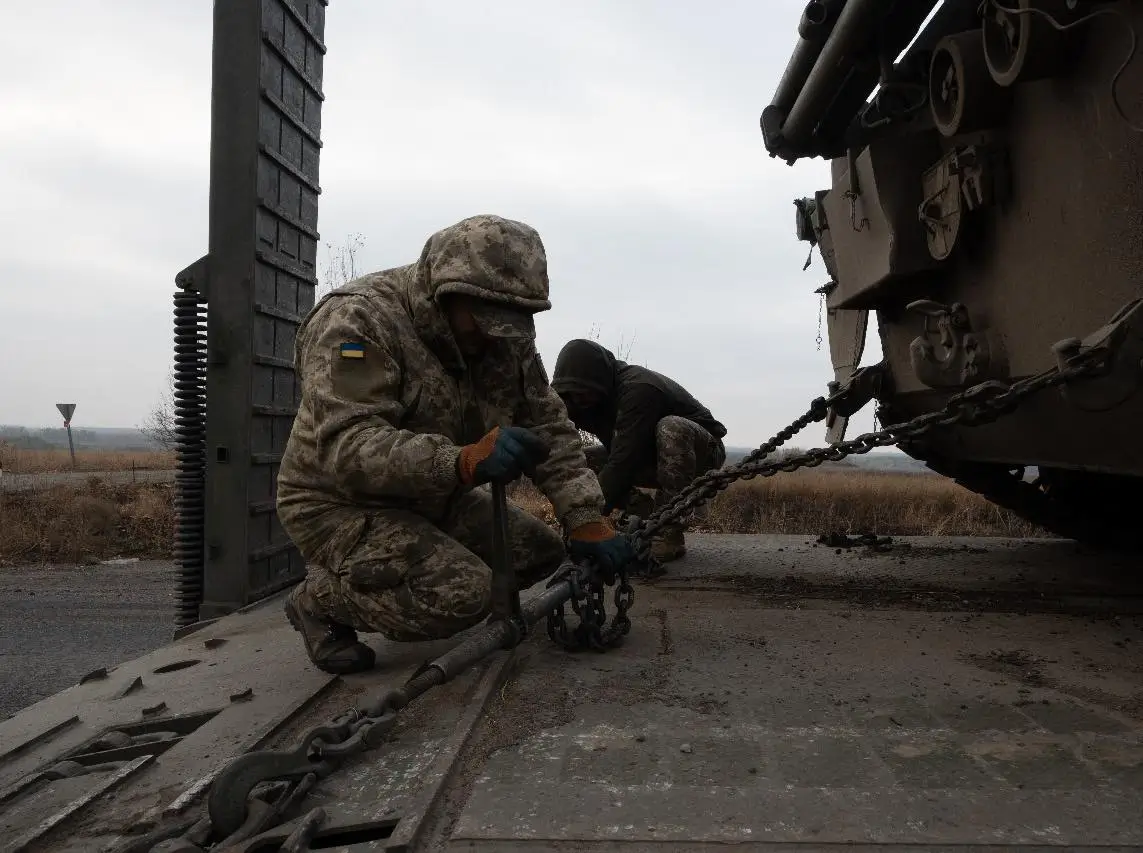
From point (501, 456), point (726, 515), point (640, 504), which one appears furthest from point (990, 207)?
point (726, 515)

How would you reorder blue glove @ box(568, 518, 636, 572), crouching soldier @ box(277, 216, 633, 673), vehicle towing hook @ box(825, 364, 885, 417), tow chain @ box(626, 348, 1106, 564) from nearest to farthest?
1. tow chain @ box(626, 348, 1106, 564)
2. crouching soldier @ box(277, 216, 633, 673)
3. blue glove @ box(568, 518, 636, 572)
4. vehicle towing hook @ box(825, 364, 885, 417)

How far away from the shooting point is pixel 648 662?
8.42 feet

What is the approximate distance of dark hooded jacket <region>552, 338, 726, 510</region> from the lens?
4.45 metres

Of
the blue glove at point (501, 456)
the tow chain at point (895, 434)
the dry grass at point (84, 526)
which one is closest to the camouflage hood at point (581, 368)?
the tow chain at point (895, 434)

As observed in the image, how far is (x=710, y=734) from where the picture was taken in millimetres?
1926

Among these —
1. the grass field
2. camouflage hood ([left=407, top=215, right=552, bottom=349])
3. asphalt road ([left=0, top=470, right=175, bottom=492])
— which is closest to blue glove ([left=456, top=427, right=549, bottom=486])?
camouflage hood ([left=407, top=215, right=552, bottom=349])

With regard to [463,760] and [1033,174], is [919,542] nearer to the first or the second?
[1033,174]

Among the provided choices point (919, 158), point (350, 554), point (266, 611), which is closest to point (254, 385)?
point (266, 611)

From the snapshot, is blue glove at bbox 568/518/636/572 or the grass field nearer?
blue glove at bbox 568/518/636/572

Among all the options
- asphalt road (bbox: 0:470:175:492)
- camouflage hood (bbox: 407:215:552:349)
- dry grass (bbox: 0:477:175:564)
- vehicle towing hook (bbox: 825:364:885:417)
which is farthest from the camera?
asphalt road (bbox: 0:470:175:492)

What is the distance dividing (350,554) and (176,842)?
1180 millimetres

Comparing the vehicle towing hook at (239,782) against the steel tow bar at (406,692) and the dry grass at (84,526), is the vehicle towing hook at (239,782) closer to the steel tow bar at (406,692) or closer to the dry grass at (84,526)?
the steel tow bar at (406,692)

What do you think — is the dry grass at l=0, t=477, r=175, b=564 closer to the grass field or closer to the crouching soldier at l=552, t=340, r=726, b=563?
the grass field

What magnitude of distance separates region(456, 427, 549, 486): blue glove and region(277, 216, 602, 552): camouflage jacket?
45mm
